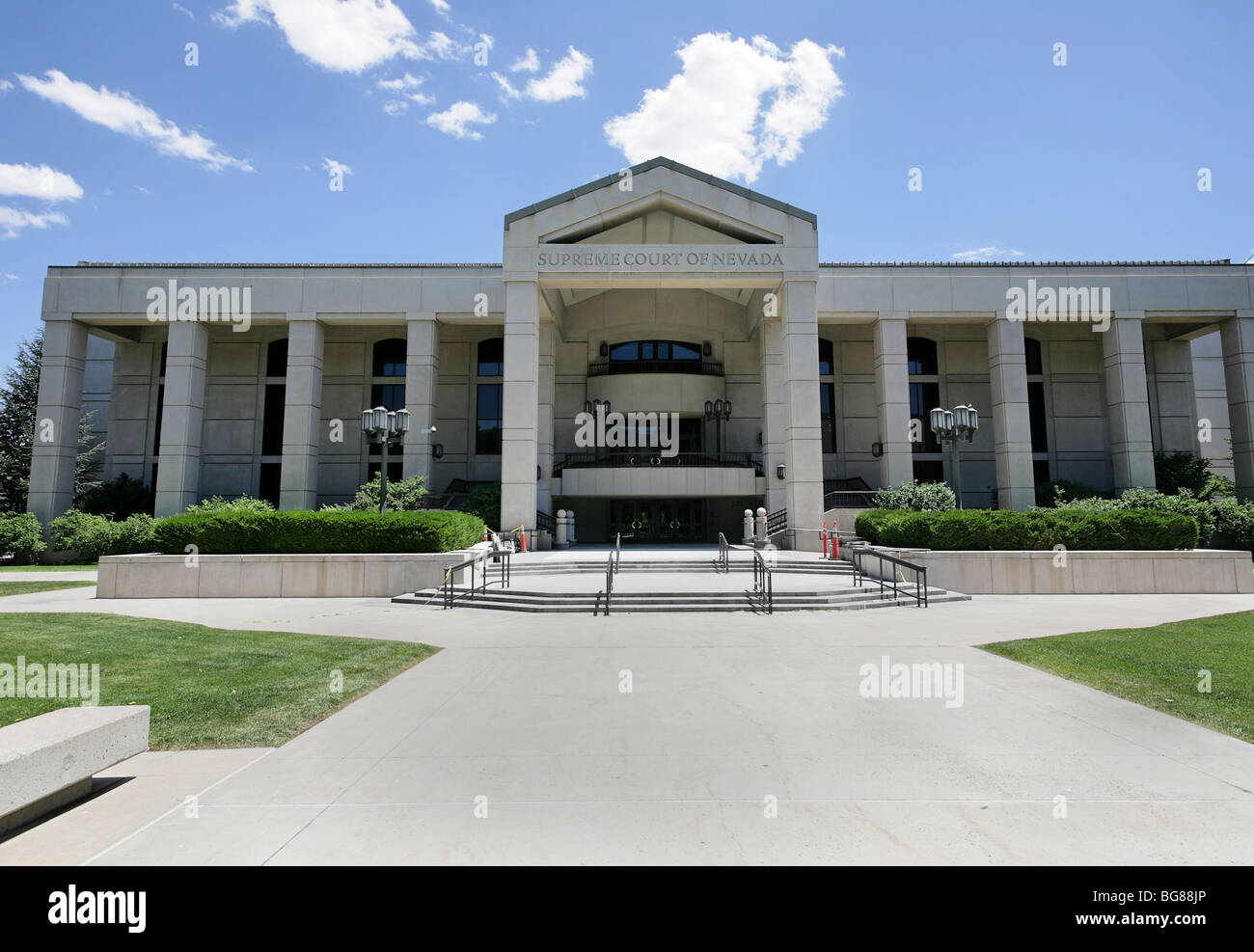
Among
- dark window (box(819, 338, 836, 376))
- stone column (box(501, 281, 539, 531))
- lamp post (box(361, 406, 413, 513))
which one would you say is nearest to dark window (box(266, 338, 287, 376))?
stone column (box(501, 281, 539, 531))

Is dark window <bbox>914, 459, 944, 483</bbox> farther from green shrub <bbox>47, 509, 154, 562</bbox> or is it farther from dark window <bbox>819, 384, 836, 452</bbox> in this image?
green shrub <bbox>47, 509, 154, 562</bbox>

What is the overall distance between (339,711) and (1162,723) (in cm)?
764

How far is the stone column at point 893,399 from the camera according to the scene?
86.7 feet

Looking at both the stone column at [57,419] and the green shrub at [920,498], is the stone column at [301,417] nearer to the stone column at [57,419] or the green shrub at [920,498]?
the stone column at [57,419]

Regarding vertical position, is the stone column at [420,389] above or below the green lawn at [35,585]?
above

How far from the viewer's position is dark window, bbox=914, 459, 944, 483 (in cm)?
3152

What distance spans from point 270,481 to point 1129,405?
1590 inches

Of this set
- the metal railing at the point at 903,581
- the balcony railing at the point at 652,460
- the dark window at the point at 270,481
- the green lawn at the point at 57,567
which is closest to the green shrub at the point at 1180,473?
the balcony railing at the point at 652,460

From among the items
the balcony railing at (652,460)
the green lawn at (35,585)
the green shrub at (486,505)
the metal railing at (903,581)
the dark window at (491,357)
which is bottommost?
the green lawn at (35,585)

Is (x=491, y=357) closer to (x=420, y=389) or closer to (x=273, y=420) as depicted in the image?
(x=420, y=389)

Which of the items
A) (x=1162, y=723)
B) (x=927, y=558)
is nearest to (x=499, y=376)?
(x=927, y=558)

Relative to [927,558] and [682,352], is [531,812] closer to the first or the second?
[927,558]

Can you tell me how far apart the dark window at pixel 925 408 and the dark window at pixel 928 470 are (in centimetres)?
A: 60

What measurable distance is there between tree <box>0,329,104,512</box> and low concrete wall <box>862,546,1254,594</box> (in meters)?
36.4
